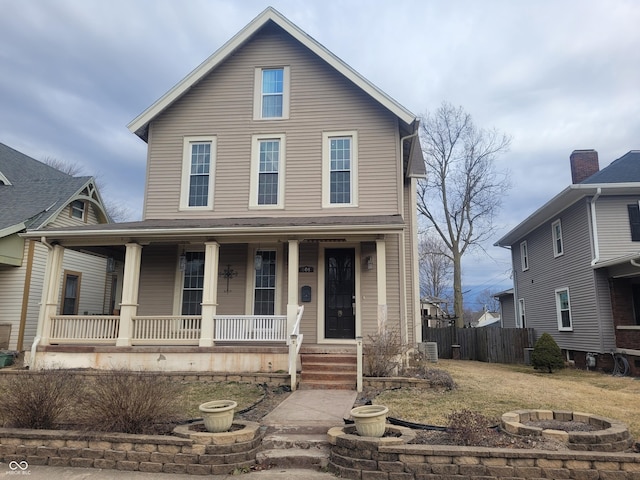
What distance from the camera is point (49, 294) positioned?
10.4 m

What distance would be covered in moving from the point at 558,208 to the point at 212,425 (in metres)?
14.7

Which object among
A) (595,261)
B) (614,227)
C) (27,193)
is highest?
(27,193)

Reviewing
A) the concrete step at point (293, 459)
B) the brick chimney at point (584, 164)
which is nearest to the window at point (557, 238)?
the brick chimney at point (584, 164)

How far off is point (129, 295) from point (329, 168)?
5957 mm

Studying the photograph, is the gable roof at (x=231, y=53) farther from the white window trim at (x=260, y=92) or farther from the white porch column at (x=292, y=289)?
the white porch column at (x=292, y=289)

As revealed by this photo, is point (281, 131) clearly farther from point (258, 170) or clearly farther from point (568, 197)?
point (568, 197)

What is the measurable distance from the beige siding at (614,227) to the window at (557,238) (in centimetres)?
236

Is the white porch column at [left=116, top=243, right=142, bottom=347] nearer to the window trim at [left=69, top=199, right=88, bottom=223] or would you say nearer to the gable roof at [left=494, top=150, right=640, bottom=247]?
the window trim at [left=69, top=199, right=88, bottom=223]

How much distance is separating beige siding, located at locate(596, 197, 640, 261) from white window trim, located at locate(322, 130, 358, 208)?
26.2ft

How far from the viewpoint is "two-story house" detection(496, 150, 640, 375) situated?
13055mm

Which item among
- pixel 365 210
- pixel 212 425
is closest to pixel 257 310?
pixel 365 210

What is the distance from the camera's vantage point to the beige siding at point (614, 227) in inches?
531

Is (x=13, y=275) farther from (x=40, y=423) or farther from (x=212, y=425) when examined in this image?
(x=212, y=425)

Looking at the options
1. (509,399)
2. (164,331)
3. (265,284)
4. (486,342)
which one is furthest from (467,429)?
(486,342)
